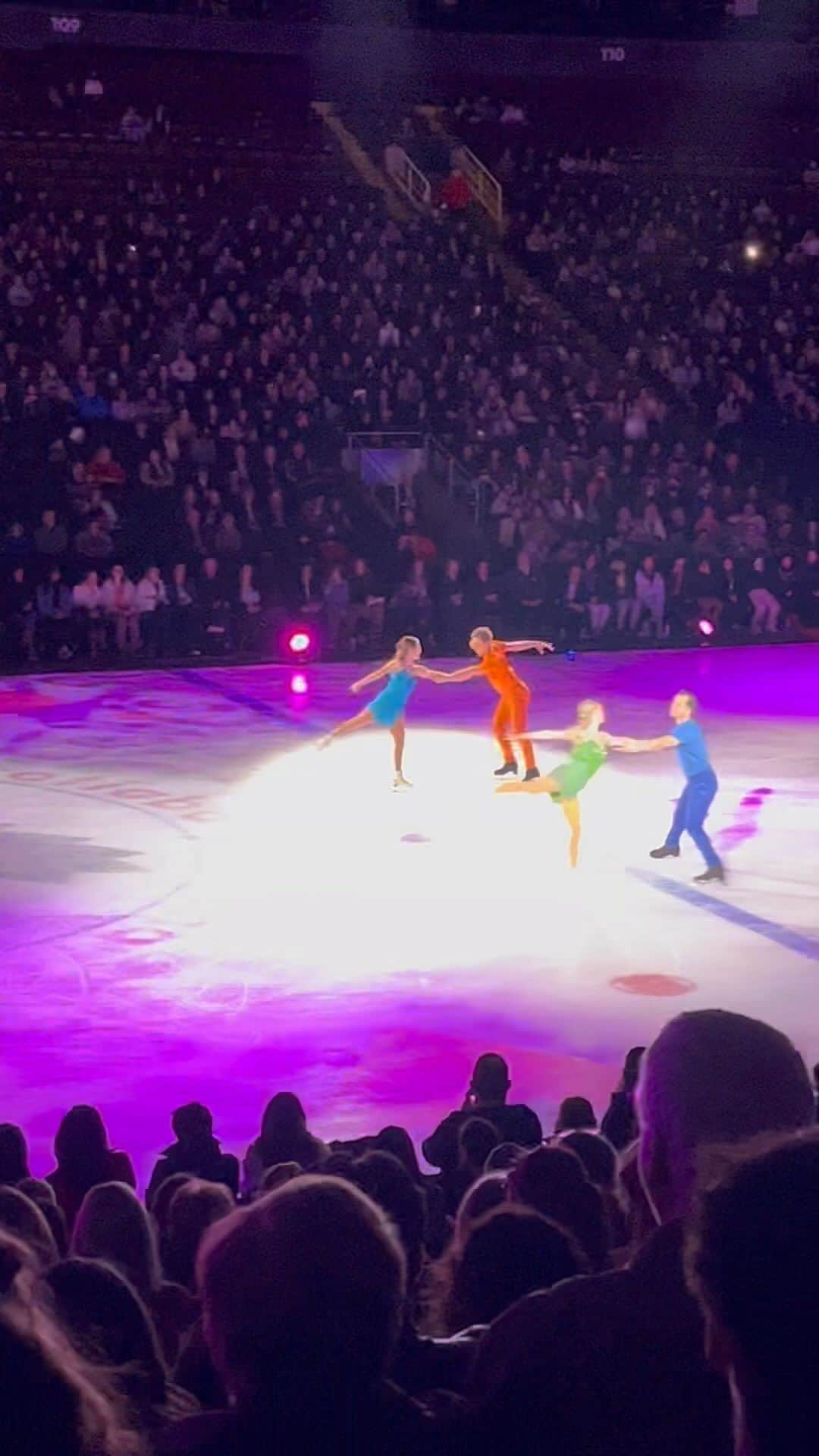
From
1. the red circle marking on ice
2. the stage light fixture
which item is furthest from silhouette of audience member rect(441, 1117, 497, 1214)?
the stage light fixture

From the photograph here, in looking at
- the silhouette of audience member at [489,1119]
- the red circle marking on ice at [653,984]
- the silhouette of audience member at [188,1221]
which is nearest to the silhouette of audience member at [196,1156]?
the silhouette of audience member at [489,1119]

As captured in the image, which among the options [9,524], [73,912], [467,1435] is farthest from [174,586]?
[467,1435]

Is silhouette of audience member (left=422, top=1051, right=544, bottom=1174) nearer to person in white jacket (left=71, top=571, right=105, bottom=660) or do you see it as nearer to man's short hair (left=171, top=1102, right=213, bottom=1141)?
man's short hair (left=171, top=1102, right=213, bottom=1141)

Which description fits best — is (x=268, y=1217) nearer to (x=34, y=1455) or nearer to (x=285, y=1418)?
(x=285, y=1418)

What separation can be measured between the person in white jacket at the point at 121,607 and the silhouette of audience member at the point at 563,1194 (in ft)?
61.8

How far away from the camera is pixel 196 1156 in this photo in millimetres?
5242

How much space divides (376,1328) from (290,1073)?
5.77m

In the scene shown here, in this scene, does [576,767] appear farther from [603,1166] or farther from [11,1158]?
[603,1166]

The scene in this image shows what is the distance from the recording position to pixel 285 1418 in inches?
83.4

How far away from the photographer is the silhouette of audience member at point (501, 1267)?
3070mm

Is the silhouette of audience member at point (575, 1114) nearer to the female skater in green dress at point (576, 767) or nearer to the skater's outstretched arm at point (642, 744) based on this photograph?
the skater's outstretched arm at point (642, 744)

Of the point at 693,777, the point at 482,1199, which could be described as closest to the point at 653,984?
the point at 693,777

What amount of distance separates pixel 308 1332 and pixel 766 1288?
54 cm

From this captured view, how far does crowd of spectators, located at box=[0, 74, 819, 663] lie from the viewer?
23047mm
